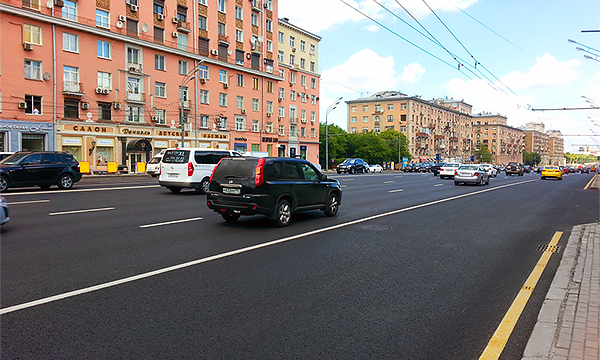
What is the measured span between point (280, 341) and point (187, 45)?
4836 cm

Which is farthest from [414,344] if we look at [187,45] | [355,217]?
[187,45]

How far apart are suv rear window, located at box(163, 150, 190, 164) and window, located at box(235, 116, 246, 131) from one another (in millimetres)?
36885

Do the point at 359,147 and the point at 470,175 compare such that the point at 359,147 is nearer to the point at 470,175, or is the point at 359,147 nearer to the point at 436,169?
the point at 436,169

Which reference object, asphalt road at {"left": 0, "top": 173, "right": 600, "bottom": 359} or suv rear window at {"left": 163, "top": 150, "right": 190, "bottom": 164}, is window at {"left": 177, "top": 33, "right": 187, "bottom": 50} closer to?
suv rear window at {"left": 163, "top": 150, "right": 190, "bottom": 164}

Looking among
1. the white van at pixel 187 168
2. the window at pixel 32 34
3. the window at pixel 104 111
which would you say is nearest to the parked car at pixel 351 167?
the window at pixel 104 111

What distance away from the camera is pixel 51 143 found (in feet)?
120

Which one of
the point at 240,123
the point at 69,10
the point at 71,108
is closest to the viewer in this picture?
the point at 69,10

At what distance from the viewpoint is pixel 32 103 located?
117 feet

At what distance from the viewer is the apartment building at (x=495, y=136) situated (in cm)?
15038

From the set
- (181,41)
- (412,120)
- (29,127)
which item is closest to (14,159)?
(29,127)

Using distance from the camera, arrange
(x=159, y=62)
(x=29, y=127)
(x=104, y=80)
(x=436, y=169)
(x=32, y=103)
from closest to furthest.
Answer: (x=29, y=127)
(x=32, y=103)
(x=104, y=80)
(x=159, y=62)
(x=436, y=169)

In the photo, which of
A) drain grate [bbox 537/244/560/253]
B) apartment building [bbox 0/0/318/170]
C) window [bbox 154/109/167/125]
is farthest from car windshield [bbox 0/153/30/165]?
window [bbox 154/109/167/125]

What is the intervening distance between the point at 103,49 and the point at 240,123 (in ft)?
63.2

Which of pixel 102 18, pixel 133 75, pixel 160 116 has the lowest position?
pixel 160 116
